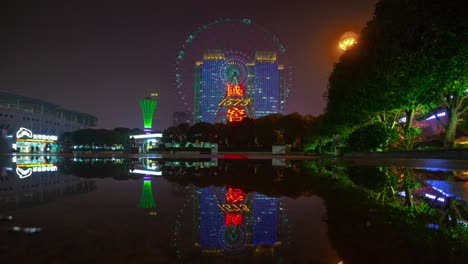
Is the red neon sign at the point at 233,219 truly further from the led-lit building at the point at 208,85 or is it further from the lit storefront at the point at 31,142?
the led-lit building at the point at 208,85

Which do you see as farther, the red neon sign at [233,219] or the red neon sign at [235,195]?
the red neon sign at [235,195]

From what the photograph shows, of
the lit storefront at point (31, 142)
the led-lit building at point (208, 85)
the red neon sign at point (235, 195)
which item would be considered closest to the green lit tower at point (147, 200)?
the red neon sign at point (235, 195)

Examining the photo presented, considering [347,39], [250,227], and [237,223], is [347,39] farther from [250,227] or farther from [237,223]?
[250,227]

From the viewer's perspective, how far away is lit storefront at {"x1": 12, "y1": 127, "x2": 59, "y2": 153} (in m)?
92.7

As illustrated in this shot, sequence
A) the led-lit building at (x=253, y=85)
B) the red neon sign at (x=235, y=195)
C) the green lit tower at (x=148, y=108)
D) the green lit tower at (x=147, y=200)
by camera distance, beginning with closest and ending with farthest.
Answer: the green lit tower at (x=147, y=200)
the red neon sign at (x=235, y=195)
the green lit tower at (x=148, y=108)
the led-lit building at (x=253, y=85)

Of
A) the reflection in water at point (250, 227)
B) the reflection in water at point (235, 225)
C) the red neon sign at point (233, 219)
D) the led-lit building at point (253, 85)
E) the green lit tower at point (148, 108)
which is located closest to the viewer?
the reflection in water at point (250, 227)

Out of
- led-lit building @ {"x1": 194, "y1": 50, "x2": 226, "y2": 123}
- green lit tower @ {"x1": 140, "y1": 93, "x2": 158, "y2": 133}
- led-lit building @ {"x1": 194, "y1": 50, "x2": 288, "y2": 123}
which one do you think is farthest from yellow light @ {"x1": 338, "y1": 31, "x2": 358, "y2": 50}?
led-lit building @ {"x1": 194, "y1": 50, "x2": 226, "y2": 123}

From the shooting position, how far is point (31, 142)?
96.7m

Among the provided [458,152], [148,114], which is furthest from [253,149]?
[458,152]

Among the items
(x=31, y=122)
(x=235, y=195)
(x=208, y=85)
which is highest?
(x=208, y=85)

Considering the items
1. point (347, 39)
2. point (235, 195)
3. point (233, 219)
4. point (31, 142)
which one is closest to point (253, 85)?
point (31, 142)

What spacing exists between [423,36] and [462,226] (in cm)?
1207

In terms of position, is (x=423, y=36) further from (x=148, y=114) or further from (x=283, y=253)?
(x=148, y=114)

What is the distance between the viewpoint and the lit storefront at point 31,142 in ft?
304
